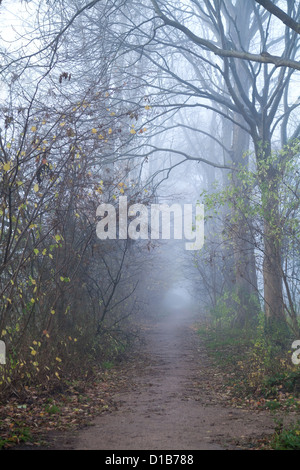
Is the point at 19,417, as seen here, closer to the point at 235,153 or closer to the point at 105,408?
the point at 105,408

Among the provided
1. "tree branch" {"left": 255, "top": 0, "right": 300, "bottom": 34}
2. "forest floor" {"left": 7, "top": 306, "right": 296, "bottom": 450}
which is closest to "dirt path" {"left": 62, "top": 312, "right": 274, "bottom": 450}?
"forest floor" {"left": 7, "top": 306, "right": 296, "bottom": 450}

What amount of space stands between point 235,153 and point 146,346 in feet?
22.7

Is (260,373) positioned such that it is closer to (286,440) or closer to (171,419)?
(171,419)

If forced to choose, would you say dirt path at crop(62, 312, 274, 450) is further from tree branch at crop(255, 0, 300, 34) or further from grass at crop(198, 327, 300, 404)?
tree branch at crop(255, 0, 300, 34)

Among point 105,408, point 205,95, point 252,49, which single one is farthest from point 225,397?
point 252,49

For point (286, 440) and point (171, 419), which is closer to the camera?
point (286, 440)

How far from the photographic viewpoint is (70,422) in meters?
6.32

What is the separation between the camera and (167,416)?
679cm

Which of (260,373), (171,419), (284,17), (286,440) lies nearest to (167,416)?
(171,419)

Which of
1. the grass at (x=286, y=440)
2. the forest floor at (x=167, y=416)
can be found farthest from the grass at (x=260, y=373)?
the grass at (x=286, y=440)

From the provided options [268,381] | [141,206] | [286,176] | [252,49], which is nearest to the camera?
[268,381]

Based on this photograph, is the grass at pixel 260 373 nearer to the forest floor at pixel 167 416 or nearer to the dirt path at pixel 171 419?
the forest floor at pixel 167 416

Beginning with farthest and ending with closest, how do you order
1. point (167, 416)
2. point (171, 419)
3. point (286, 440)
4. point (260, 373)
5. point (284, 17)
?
point (260, 373), point (284, 17), point (167, 416), point (171, 419), point (286, 440)

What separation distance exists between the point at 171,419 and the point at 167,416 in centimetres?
23
